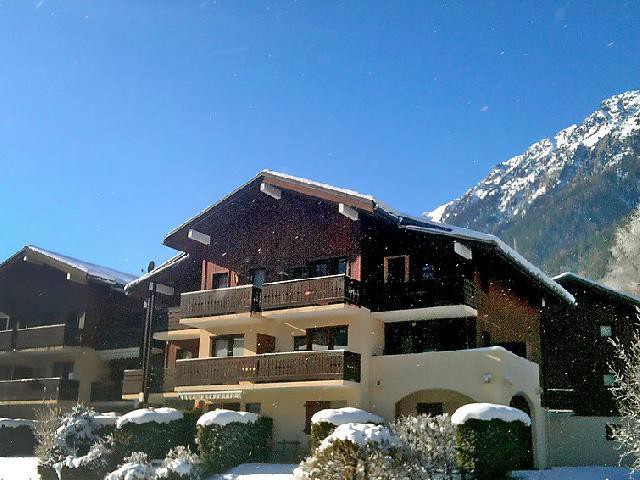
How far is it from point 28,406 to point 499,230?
464ft

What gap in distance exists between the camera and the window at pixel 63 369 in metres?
41.0

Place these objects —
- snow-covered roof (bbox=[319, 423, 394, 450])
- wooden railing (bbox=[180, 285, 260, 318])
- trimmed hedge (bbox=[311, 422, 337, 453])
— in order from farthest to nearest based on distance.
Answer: wooden railing (bbox=[180, 285, 260, 318]) < trimmed hedge (bbox=[311, 422, 337, 453]) < snow-covered roof (bbox=[319, 423, 394, 450])

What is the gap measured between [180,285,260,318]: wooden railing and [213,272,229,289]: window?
153 centimetres

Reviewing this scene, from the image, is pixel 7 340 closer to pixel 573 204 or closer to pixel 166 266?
pixel 166 266

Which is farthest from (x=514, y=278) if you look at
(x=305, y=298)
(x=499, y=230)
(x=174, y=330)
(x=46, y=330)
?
(x=499, y=230)

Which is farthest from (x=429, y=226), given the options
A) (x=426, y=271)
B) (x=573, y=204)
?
(x=573, y=204)

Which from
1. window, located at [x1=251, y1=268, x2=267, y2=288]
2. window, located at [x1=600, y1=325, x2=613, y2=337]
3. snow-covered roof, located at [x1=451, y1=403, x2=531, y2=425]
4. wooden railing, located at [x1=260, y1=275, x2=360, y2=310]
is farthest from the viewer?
window, located at [x1=600, y1=325, x2=613, y2=337]

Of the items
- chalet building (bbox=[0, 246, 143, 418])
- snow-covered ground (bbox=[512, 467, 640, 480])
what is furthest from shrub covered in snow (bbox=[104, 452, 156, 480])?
chalet building (bbox=[0, 246, 143, 418])

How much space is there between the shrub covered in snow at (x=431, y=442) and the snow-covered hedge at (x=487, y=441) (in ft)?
1.57

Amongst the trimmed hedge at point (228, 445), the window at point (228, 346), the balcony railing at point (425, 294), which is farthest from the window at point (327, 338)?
the trimmed hedge at point (228, 445)

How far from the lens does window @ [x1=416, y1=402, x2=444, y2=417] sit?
90.9ft

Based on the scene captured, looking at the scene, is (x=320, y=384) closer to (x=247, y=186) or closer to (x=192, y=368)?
(x=192, y=368)

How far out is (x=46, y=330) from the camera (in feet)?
132

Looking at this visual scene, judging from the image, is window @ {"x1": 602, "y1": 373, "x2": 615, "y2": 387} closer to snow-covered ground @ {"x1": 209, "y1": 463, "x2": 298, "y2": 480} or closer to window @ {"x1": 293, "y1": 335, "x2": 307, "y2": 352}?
window @ {"x1": 293, "y1": 335, "x2": 307, "y2": 352}
